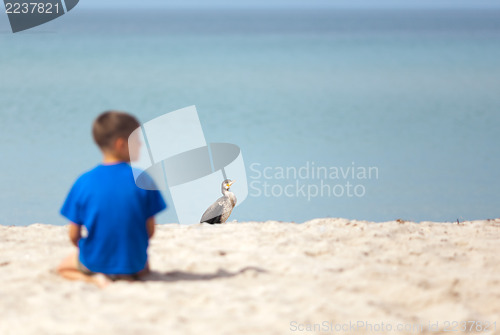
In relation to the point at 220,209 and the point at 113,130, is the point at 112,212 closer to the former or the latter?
the point at 113,130

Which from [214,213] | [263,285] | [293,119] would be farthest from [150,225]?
[293,119]

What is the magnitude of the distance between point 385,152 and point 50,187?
6.45 meters

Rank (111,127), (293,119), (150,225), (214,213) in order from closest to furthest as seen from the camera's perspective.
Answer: (111,127) → (150,225) → (214,213) → (293,119)

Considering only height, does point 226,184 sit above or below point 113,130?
below

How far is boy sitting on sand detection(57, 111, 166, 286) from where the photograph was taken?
11.1 ft

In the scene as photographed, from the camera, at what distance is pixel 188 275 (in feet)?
12.5

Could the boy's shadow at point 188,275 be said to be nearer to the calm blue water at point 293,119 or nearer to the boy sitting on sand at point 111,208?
the boy sitting on sand at point 111,208

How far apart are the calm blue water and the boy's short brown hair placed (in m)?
5.14

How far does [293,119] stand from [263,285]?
12245 millimetres

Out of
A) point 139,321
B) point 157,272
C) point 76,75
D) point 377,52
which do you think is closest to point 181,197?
point 157,272

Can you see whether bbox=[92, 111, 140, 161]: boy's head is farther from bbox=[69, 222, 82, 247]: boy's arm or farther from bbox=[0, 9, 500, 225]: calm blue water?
bbox=[0, 9, 500, 225]: calm blue water

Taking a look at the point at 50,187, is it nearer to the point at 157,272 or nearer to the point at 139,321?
the point at 157,272

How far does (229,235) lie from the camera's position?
16.1 feet

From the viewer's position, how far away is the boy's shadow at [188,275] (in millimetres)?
3684
